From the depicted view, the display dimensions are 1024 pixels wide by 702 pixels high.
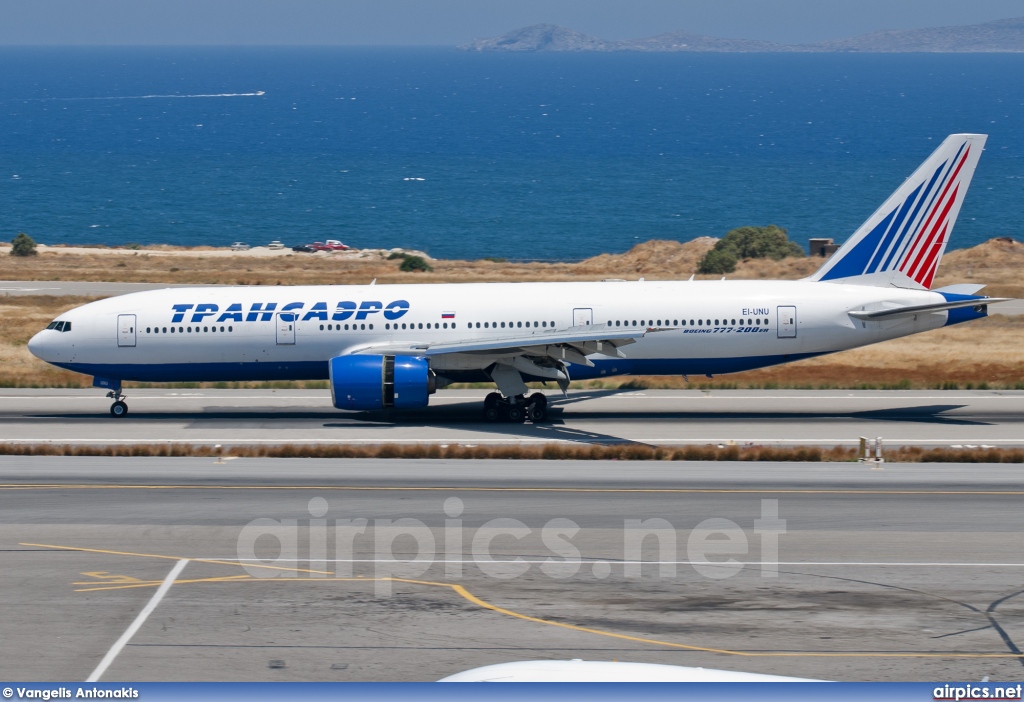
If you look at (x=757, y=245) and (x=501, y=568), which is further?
(x=757, y=245)

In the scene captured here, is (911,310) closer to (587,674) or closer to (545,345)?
(545,345)

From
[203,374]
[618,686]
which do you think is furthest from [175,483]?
[618,686]

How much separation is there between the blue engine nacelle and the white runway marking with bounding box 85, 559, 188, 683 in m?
13.2

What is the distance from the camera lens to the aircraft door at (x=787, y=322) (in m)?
37.8

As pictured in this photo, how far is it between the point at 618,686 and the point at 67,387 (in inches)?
1627

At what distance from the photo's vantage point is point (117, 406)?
131 ft

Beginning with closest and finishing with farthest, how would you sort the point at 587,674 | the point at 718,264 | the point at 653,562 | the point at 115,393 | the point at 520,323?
the point at 587,674 < the point at 653,562 < the point at 520,323 < the point at 115,393 < the point at 718,264

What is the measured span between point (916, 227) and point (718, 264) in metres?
39.9

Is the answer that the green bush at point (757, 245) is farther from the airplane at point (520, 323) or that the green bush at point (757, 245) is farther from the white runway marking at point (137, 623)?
the white runway marking at point (137, 623)

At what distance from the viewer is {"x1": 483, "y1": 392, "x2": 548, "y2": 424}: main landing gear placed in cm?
3788

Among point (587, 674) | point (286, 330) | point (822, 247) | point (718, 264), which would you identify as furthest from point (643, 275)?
point (587, 674)

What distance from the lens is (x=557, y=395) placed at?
4253 cm

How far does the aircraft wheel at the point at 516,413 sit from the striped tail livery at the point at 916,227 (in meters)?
11.2

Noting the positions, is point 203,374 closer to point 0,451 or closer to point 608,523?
point 0,451
